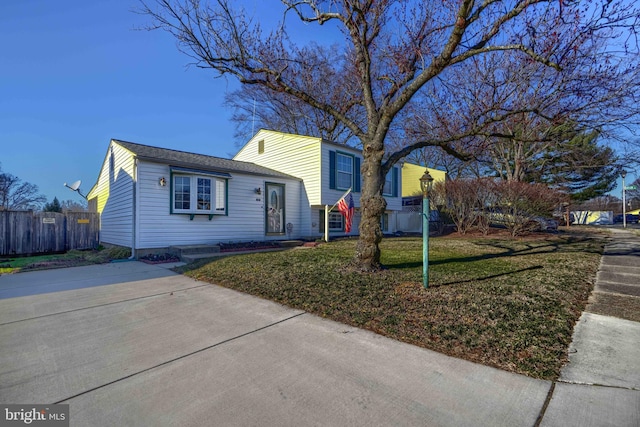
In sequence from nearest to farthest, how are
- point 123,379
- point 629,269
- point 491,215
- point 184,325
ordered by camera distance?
point 123,379, point 184,325, point 629,269, point 491,215

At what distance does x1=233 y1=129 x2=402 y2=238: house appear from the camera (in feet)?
41.2

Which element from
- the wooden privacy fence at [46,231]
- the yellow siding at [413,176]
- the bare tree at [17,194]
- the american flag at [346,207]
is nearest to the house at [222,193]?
the wooden privacy fence at [46,231]

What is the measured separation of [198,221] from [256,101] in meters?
Answer: 13.8

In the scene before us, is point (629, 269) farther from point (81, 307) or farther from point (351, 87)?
point (81, 307)

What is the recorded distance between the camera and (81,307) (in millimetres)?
4102

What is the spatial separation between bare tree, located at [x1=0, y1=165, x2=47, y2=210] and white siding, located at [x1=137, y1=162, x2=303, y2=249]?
26.6 m

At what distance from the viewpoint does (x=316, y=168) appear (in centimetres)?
1254

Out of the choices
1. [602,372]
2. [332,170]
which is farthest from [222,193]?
[602,372]

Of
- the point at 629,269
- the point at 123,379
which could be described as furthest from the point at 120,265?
the point at 629,269

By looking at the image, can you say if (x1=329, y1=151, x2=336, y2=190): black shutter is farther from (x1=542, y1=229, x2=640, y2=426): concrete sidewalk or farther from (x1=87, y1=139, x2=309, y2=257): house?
(x1=542, y1=229, x2=640, y2=426): concrete sidewalk

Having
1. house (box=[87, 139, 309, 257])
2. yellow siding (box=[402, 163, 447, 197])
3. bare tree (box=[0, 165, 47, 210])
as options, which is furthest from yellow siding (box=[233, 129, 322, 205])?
bare tree (box=[0, 165, 47, 210])

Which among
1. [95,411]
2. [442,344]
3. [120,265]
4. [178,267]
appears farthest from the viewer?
[120,265]

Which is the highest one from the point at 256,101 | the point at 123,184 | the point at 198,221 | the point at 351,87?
the point at 256,101

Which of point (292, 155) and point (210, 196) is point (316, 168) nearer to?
point (292, 155)
